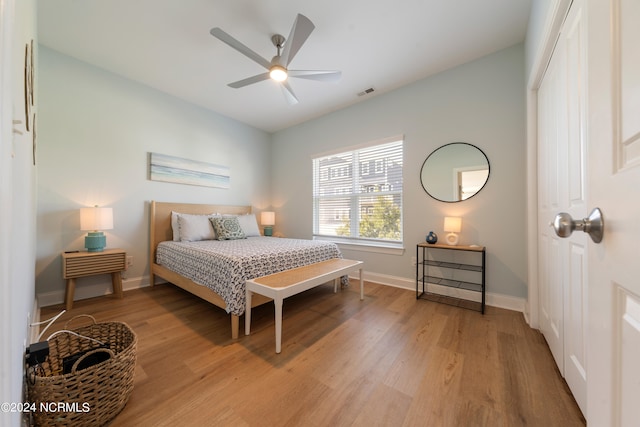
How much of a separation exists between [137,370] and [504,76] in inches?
162

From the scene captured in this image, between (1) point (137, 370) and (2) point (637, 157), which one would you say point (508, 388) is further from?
(1) point (137, 370)

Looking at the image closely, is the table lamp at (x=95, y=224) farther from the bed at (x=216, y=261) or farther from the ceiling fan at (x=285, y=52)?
the ceiling fan at (x=285, y=52)

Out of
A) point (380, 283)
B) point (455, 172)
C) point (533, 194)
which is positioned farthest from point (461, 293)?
point (455, 172)

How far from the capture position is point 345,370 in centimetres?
150

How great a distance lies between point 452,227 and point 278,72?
2.45 metres

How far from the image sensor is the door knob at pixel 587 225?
50cm

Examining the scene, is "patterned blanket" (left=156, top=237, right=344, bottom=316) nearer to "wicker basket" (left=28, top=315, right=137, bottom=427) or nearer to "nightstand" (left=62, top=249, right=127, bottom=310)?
"nightstand" (left=62, top=249, right=127, bottom=310)

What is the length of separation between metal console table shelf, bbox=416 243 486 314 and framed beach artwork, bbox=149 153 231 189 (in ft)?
10.9

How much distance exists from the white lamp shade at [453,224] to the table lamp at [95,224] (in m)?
3.78

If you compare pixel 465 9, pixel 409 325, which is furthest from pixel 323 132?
pixel 409 325

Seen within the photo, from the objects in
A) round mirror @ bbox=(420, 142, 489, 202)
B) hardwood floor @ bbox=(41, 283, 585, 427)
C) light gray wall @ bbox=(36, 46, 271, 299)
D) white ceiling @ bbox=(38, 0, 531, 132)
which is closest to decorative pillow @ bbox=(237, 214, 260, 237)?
light gray wall @ bbox=(36, 46, 271, 299)

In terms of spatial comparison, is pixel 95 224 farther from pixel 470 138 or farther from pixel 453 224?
pixel 470 138

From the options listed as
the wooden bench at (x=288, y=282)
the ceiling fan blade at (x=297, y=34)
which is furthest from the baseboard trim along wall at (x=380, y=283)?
the ceiling fan blade at (x=297, y=34)

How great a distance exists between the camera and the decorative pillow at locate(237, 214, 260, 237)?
382cm
